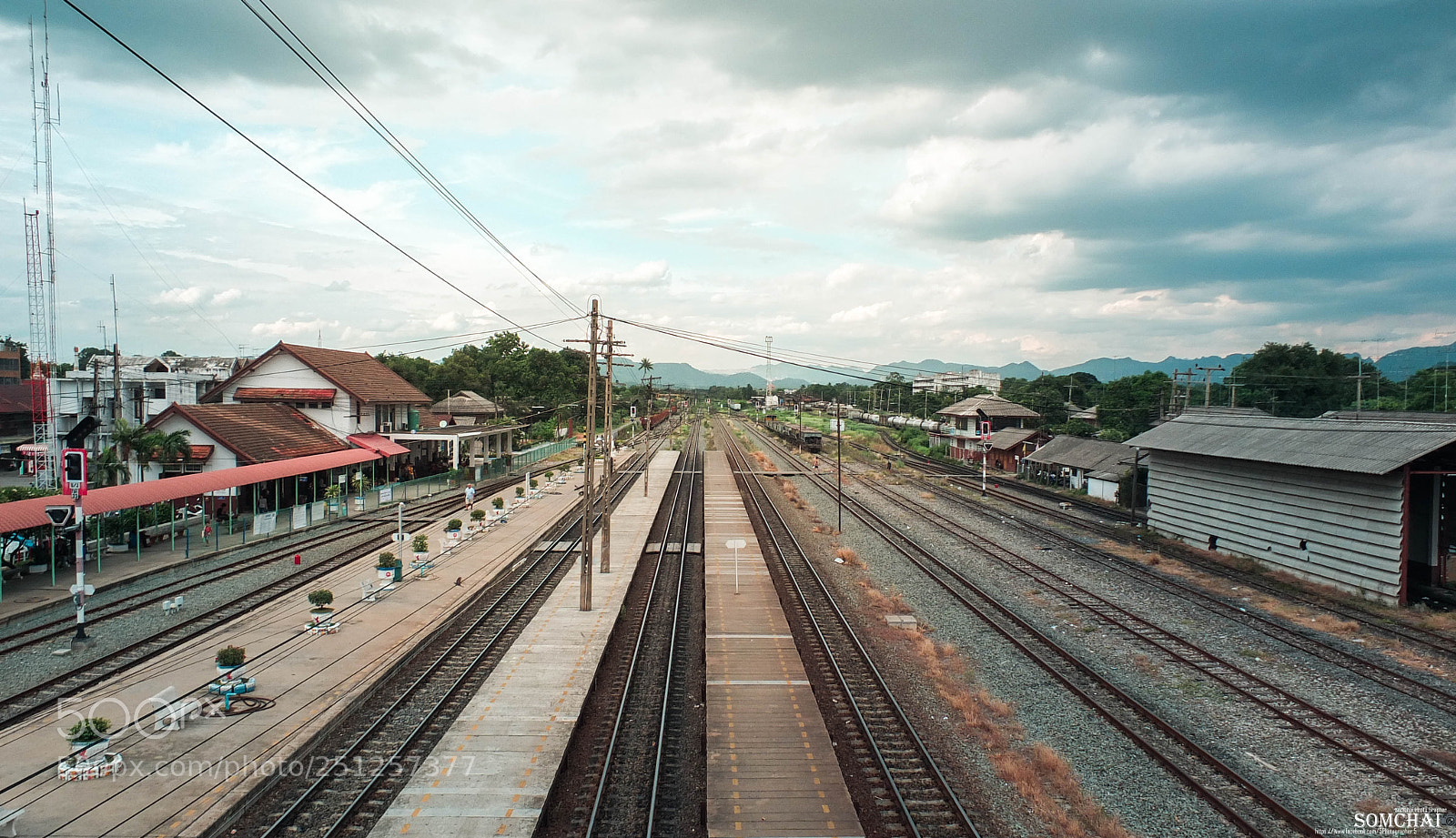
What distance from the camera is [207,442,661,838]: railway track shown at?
905cm

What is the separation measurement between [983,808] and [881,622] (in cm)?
860

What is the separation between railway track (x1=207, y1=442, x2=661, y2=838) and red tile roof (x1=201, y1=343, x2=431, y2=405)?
2868 centimetres

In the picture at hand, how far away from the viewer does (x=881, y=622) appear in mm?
18312

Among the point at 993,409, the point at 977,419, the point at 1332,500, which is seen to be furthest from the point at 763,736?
the point at 993,409

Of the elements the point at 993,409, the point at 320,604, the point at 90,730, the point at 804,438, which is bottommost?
the point at 320,604

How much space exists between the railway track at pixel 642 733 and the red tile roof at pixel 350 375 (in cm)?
2970

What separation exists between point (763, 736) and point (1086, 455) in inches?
1560

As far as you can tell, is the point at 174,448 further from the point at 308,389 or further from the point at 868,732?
the point at 868,732

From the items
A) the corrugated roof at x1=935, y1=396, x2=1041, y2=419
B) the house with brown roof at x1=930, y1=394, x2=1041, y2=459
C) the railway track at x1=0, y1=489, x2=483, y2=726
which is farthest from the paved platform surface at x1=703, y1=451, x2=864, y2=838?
the corrugated roof at x1=935, y1=396, x2=1041, y2=419

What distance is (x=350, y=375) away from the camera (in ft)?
145

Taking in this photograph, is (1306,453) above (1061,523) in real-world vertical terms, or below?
above

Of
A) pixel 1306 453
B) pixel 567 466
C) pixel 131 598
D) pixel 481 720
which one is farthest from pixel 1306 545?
pixel 567 466

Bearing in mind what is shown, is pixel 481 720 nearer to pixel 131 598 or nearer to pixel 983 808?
pixel 983 808

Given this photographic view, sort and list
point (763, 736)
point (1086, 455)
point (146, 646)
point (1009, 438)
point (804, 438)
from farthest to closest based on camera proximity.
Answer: point (804, 438), point (1009, 438), point (1086, 455), point (146, 646), point (763, 736)
